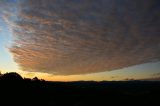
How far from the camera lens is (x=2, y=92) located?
9738 cm

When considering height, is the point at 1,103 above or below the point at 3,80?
below

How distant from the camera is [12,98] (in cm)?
9444

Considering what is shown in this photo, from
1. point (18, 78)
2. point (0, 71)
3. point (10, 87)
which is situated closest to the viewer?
point (10, 87)

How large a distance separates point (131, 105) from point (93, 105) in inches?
680

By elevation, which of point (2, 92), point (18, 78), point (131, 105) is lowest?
point (131, 105)

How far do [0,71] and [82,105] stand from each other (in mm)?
71601

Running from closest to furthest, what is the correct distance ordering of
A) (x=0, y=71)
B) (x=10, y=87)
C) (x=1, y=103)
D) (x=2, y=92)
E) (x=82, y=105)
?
(x=1, y=103), (x=82, y=105), (x=2, y=92), (x=10, y=87), (x=0, y=71)

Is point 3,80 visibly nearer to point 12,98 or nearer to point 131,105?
point 12,98

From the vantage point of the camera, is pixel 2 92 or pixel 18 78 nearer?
pixel 2 92

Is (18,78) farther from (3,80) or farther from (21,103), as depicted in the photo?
(21,103)

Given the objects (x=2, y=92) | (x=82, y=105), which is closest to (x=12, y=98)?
(x=2, y=92)

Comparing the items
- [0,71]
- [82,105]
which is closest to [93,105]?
[82,105]

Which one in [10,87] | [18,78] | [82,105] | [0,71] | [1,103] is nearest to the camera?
[1,103]

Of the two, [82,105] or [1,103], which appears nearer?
[1,103]
